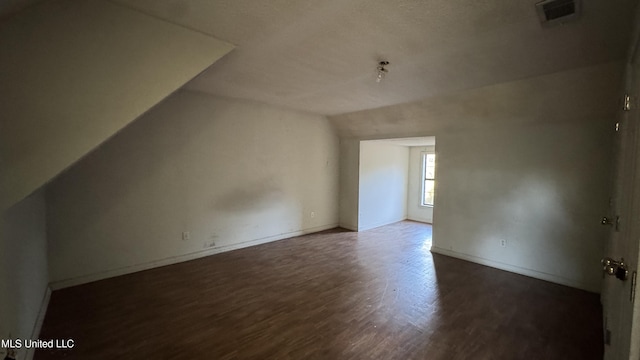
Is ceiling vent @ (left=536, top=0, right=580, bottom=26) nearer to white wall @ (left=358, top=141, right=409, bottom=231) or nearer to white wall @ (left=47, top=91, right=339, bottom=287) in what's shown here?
white wall @ (left=47, top=91, right=339, bottom=287)

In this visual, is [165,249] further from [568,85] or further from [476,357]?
[568,85]

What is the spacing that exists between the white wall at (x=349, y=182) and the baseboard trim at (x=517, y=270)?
188 centimetres

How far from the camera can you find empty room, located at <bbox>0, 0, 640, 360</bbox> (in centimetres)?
172

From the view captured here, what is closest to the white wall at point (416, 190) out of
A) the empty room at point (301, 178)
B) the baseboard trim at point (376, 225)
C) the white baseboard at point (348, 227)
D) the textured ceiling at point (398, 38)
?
the baseboard trim at point (376, 225)

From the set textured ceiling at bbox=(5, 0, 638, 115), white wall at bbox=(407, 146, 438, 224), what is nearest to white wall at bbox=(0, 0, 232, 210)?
textured ceiling at bbox=(5, 0, 638, 115)

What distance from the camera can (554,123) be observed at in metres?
3.38

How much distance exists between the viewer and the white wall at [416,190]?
23.0 ft

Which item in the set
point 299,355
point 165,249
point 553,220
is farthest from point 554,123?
point 165,249

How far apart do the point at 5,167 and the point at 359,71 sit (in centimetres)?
287

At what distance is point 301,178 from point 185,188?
7.20ft

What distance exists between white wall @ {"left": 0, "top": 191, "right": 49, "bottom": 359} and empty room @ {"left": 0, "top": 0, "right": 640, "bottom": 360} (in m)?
0.03

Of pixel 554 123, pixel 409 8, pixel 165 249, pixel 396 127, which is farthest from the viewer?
pixel 396 127

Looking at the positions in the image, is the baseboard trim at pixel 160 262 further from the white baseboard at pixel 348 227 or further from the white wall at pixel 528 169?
the white wall at pixel 528 169

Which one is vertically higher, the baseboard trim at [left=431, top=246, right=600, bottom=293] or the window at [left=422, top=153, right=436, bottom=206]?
the window at [left=422, top=153, right=436, bottom=206]
